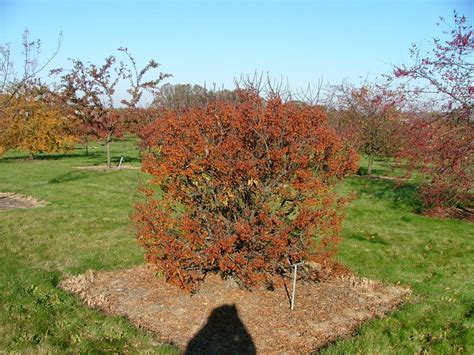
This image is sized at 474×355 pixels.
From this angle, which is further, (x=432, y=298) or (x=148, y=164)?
(x=432, y=298)

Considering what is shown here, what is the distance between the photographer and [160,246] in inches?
213

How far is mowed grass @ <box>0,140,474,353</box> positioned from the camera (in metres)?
4.25

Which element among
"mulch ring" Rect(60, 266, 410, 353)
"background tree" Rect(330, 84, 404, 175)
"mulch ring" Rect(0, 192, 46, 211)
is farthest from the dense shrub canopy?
"background tree" Rect(330, 84, 404, 175)

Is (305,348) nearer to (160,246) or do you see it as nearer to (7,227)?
(160,246)

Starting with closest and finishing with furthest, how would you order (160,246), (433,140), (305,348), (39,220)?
(305,348), (160,246), (433,140), (39,220)

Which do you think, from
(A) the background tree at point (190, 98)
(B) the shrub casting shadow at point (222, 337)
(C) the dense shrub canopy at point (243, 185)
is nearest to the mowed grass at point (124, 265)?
(B) the shrub casting shadow at point (222, 337)

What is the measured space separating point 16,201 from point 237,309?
974cm

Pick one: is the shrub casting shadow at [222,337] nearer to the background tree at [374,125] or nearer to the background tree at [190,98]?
the background tree at [190,98]

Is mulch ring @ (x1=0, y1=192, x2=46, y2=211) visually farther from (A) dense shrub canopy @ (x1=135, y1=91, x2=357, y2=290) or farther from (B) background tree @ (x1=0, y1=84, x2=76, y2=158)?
(B) background tree @ (x1=0, y1=84, x2=76, y2=158)

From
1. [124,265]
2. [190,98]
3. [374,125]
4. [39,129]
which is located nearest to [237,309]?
[124,265]

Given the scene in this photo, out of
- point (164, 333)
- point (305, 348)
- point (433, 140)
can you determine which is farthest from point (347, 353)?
point (433, 140)

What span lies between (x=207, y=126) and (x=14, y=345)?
10.4ft

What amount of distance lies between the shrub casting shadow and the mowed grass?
16.2 inches

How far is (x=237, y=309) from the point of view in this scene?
505 centimetres
